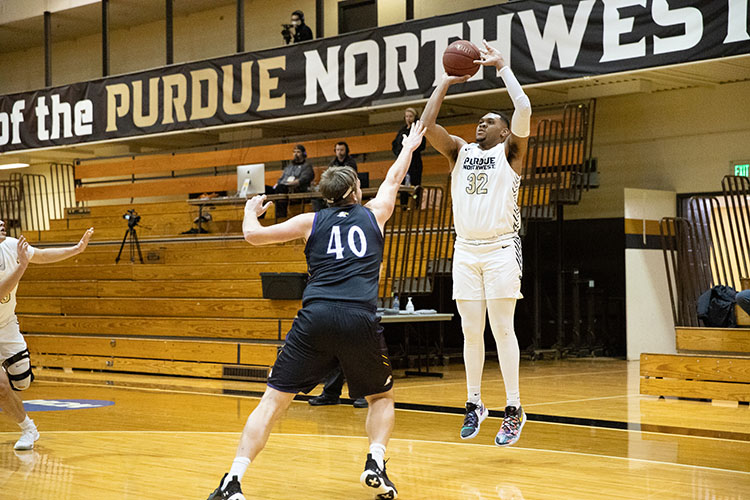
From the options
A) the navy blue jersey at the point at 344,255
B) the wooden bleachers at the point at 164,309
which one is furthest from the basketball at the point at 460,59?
the wooden bleachers at the point at 164,309

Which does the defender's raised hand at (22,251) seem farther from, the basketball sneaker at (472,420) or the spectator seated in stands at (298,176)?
the spectator seated in stands at (298,176)

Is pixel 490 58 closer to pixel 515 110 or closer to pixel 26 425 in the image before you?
pixel 515 110

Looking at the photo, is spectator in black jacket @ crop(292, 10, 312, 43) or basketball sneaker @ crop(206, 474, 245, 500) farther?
spectator in black jacket @ crop(292, 10, 312, 43)

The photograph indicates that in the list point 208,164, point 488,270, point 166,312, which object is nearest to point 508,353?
point 488,270

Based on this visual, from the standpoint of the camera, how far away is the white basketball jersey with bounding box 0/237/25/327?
6094mm

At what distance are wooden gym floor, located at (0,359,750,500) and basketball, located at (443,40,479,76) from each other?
2.24m

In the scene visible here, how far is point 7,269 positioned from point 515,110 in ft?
11.5

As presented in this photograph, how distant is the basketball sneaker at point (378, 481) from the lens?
4.28m

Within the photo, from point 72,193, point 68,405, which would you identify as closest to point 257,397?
point 68,405

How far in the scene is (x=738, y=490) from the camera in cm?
456

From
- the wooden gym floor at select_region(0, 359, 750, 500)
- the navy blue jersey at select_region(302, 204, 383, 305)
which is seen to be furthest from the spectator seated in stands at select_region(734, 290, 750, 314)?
the navy blue jersey at select_region(302, 204, 383, 305)

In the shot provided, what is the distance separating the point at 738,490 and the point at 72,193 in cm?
1612

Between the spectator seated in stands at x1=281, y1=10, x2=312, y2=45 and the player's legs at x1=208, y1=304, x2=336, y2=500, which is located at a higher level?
the spectator seated in stands at x1=281, y1=10, x2=312, y2=45

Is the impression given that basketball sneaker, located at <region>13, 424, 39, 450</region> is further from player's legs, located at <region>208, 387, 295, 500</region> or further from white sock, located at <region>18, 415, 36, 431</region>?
player's legs, located at <region>208, 387, 295, 500</region>
